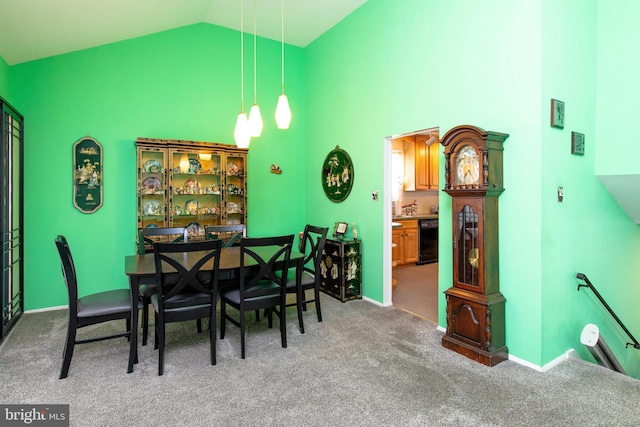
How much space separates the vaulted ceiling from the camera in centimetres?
312

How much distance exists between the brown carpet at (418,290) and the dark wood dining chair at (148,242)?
2.38m

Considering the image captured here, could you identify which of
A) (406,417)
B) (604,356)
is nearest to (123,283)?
(406,417)

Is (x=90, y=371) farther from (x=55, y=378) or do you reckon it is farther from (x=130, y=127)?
(x=130, y=127)

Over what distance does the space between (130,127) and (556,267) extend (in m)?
4.71

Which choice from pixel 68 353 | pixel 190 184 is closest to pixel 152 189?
pixel 190 184

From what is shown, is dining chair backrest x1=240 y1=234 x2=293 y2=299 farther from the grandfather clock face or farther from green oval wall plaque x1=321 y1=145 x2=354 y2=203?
green oval wall plaque x1=321 y1=145 x2=354 y2=203

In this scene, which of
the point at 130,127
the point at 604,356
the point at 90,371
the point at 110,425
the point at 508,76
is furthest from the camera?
the point at 130,127

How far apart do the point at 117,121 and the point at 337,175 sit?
9.20 feet

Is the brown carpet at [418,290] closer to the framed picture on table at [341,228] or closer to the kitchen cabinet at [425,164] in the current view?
the framed picture on table at [341,228]

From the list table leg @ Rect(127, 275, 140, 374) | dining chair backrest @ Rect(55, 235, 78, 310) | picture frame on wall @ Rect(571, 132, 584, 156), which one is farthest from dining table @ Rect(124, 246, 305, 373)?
picture frame on wall @ Rect(571, 132, 584, 156)

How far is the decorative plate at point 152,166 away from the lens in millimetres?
4418

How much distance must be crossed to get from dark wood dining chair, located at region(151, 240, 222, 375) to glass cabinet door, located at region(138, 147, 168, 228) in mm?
1791

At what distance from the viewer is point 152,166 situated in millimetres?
4453

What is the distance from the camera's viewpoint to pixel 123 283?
449 centimetres
